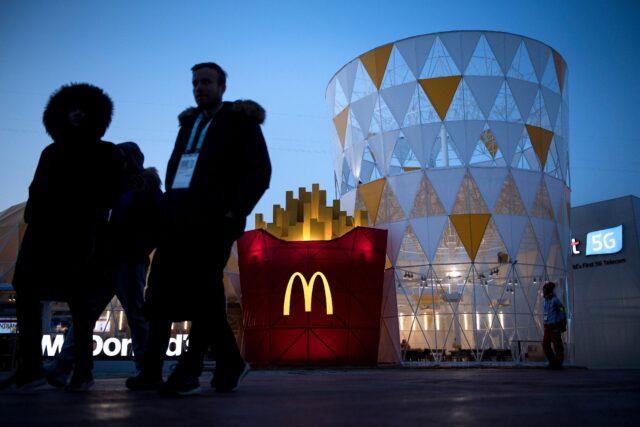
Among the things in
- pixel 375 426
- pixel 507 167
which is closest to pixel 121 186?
pixel 375 426

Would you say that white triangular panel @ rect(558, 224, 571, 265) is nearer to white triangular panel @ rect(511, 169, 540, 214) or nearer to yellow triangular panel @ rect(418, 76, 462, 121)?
white triangular panel @ rect(511, 169, 540, 214)

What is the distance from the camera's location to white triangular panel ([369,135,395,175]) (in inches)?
894

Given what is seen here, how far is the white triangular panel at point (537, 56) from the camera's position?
23130 mm

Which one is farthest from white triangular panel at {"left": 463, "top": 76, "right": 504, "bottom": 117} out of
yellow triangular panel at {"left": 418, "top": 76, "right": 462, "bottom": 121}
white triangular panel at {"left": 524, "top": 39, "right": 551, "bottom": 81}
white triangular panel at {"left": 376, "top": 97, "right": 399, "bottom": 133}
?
white triangular panel at {"left": 376, "top": 97, "right": 399, "bottom": 133}

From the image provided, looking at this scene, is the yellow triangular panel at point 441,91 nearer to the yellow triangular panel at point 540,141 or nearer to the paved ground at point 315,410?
the yellow triangular panel at point 540,141

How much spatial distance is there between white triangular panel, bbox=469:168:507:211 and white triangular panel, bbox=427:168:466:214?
0.54 m

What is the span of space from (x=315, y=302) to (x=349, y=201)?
23.1 ft

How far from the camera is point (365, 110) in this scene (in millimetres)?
23516

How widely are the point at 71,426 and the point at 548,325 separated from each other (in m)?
11.2

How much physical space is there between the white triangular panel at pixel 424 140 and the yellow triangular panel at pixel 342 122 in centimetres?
332

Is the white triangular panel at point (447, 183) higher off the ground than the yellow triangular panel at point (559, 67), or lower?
lower

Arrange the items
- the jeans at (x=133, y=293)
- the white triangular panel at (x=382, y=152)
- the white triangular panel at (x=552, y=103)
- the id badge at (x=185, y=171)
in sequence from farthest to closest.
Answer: the white triangular panel at (x=552, y=103) < the white triangular panel at (x=382, y=152) < the jeans at (x=133, y=293) < the id badge at (x=185, y=171)

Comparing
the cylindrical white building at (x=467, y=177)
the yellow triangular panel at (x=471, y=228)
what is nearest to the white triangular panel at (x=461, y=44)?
the cylindrical white building at (x=467, y=177)

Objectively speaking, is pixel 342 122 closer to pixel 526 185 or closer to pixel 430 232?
pixel 430 232
